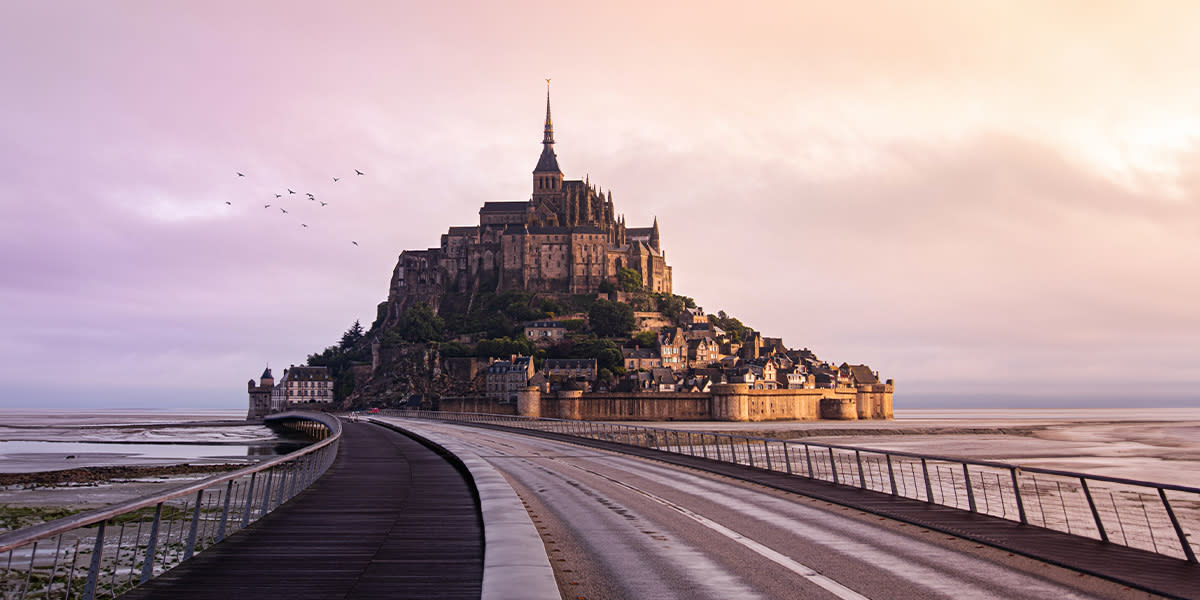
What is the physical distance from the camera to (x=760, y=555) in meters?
11.5

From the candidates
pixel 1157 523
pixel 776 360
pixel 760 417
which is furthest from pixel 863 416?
pixel 1157 523

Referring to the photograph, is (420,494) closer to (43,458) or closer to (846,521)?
(846,521)

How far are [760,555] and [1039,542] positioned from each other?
4133 mm

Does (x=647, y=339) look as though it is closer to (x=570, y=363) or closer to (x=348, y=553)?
(x=570, y=363)

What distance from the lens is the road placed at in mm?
9336

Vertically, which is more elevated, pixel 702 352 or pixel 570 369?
pixel 702 352

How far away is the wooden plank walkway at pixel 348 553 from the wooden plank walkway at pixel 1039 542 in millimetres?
6923

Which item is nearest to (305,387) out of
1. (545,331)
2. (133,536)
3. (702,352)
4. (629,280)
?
(545,331)

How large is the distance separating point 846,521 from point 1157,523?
44.8ft

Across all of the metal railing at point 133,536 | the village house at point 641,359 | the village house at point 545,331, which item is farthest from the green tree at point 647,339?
the metal railing at point 133,536

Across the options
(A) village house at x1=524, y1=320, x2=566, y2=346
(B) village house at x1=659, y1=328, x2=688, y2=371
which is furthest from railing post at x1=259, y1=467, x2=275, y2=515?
(A) village house at x1=524, y1=320, x2=566, y2=346

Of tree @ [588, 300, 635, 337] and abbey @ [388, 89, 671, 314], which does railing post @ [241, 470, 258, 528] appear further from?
abbey @ [388, 89, 671, 314]

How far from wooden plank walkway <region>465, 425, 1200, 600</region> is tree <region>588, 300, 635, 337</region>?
442ft

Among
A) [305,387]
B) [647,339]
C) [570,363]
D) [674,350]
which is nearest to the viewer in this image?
[570,363]
